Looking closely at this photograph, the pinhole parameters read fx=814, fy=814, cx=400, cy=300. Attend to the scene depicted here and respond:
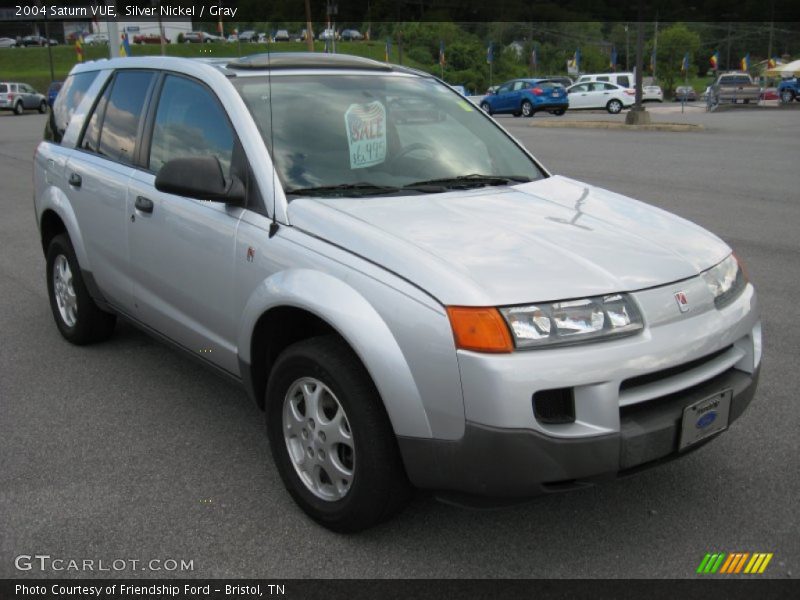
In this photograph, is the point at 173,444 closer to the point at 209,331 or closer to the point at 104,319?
the point at 209,331

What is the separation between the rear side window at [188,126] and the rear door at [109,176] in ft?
0.72

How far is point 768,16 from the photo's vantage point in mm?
70812

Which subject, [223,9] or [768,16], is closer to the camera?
[223,9]

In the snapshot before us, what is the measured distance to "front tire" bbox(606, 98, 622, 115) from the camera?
120ft

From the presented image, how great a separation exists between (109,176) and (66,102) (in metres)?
1.19

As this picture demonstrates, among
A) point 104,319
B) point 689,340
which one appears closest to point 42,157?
point 104,319

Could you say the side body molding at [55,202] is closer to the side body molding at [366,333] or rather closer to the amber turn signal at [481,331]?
the side body molding at [366,333]

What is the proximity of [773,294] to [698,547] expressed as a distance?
147 inches

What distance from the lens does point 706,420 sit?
2.81 m

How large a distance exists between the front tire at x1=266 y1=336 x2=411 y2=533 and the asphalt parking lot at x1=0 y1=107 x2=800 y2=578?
0.50 ft

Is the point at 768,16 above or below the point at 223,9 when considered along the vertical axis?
above

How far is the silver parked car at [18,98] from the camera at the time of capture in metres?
41.1

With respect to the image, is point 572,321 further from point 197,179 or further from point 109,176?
point 109,176

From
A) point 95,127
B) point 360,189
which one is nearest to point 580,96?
point 95,127
